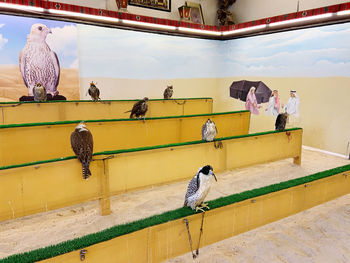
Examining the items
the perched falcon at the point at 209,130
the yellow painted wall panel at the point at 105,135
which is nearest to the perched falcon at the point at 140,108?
the yellow painted wall panel at the point at 105,135

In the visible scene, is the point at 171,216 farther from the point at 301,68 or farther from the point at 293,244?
the point at 301,68

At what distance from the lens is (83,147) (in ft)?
8.17

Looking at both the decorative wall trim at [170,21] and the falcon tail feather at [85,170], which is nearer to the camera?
the falcon tail feather at [85,170]

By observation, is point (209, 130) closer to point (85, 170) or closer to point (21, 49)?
point (85, 170)

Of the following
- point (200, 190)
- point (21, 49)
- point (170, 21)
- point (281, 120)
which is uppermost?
point (170, 21)

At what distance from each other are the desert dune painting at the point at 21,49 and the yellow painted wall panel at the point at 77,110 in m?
1.57

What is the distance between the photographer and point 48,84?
237 inches

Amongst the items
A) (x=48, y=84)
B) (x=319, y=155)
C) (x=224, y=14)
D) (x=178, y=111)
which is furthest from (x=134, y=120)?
(x=224, y=14)

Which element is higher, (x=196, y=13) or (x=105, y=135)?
(x=196, y=13)

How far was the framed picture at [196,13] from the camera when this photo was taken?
7.95 meters

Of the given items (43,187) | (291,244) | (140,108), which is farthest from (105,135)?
(291,244)

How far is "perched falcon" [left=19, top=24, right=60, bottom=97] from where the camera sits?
18.6ft

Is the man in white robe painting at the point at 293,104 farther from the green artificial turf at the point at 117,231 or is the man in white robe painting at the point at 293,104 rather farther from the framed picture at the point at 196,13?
the green artificial turf at the point at 117,231

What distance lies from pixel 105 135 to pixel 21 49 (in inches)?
134
